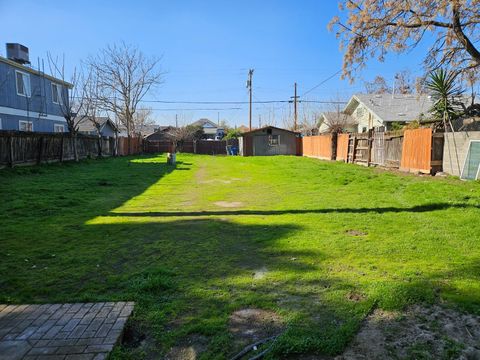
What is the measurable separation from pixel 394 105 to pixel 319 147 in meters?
8.90

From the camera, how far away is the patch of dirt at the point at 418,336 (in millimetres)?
2391

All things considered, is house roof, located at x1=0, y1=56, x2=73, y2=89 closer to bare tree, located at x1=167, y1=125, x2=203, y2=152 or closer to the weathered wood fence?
the weathered wood fence

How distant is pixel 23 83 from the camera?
2062cm

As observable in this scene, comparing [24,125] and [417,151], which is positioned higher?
[24,125]

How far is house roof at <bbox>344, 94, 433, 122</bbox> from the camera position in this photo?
27.6 metres

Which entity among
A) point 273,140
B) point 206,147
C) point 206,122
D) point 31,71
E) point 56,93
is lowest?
point 206,147

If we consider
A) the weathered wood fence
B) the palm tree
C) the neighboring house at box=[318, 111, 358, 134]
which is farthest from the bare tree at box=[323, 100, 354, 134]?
the palm tree

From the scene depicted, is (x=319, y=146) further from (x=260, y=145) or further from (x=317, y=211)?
(x=317, y=211)

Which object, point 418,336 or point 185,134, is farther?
point 185,134

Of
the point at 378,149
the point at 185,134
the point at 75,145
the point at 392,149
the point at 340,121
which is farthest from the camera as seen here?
the point at 185,134

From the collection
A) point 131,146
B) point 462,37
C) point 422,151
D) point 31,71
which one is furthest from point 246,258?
point 131,146

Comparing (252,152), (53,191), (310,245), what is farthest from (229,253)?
(252,152)

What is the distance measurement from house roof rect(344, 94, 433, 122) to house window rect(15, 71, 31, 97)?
79.6 feet

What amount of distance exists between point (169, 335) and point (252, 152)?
106ft
